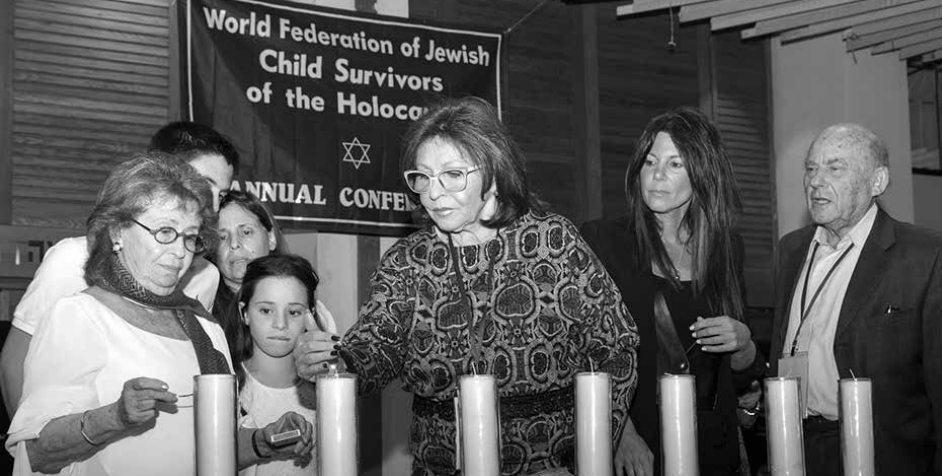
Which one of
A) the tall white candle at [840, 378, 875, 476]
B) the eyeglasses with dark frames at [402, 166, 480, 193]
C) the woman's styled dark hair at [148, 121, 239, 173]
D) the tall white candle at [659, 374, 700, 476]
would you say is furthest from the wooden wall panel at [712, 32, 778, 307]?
the tall white candle at [659, 374, 700, 476]

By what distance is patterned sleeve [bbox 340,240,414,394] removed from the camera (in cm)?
224

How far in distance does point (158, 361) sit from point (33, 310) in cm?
46

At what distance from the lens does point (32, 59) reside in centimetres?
458

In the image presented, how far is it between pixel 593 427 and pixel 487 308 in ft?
1.61

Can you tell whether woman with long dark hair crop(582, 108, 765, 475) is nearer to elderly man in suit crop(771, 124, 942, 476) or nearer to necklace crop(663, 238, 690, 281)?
necklace crop(663, 238, 690, 281)

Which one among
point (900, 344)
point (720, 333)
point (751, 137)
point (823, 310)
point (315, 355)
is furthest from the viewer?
point (751, 137)

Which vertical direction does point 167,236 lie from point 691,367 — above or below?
above

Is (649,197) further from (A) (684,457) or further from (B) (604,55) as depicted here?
(B) (604,55)

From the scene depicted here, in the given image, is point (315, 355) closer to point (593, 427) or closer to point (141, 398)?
point (141, 398)

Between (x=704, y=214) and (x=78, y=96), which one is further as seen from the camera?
(x=78, y=96)

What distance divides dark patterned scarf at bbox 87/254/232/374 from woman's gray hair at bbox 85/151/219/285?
0.02 m

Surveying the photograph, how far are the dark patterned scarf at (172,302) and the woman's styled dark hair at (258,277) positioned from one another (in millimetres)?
651

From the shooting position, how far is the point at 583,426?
6.30ft

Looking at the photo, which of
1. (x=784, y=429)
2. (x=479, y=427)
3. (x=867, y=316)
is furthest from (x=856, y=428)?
(x=867, y=316)
